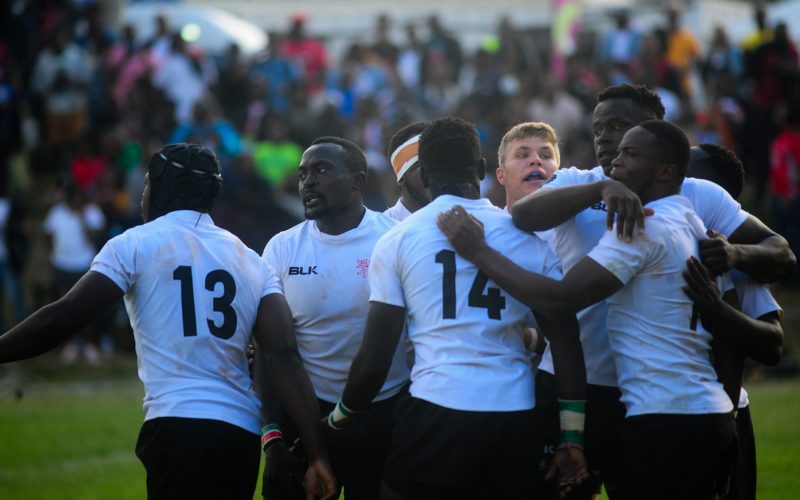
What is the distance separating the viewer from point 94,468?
11.8 m

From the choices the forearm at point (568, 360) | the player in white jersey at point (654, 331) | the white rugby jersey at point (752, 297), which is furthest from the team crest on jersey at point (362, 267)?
the white rugby jersey at point (752, 297)

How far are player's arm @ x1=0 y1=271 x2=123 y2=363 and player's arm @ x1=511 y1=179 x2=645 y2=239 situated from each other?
201 cm

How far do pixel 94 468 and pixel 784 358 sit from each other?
9222mm

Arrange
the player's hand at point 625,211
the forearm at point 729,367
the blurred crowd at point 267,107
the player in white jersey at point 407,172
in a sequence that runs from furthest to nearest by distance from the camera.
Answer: the blurred crowd at point 267,107 → the player in white jersey at point 407,172 → the forearm at point 729,367 → the player's hand at point 625,211

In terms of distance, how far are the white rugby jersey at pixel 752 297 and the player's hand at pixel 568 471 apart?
44.2 inches

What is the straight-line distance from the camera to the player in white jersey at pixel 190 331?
5.68m

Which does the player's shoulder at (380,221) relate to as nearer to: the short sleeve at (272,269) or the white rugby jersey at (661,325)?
the short sleeve at (272,269)

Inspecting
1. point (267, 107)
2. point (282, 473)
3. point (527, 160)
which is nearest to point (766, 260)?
point (527, 160)

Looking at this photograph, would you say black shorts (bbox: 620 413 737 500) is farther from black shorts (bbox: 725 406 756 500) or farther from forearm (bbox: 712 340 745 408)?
black shorts (bbox: 725 406 756 500)

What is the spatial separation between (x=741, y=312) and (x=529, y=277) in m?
1.12

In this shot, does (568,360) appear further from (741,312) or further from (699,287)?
(741,312)

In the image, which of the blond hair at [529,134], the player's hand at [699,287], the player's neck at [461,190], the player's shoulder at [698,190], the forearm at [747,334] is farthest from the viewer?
the blond hair at [529,134]

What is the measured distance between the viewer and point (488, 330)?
560 centimetres

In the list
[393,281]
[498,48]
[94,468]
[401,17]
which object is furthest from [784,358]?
[401,17]
